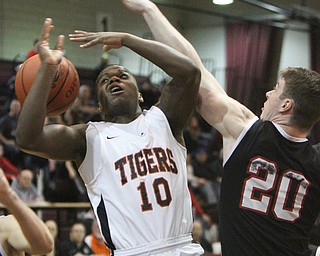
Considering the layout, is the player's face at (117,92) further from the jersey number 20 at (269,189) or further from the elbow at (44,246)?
the elbow at (44,246)

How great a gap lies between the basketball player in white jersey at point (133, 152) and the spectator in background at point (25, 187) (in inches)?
214

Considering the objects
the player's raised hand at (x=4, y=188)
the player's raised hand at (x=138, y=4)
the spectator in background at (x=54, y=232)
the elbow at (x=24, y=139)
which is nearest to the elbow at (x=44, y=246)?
the player's raised hand at (x=4, y=188)

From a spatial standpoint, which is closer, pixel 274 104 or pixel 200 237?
pixel 274 104

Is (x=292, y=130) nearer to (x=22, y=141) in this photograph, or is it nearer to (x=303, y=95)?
(x=303, y=95)

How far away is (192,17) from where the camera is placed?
50.2 ft

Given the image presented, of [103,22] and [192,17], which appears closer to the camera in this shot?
[103,22]

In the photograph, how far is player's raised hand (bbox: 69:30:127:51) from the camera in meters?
3.36

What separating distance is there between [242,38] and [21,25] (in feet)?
17.0

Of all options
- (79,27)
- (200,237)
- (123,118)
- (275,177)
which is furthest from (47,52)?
(79,27)

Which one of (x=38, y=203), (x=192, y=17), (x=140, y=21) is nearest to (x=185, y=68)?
(x=38, y=203)

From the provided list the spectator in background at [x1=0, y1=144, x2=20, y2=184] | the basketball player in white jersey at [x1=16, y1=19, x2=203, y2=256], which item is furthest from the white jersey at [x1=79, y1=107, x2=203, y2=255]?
the spectator in background at [x1=0, y1=144, x2=20, y2=184]

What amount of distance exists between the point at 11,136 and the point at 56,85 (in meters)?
6.46

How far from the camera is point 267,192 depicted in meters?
3.16

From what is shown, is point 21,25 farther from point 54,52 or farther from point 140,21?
point 54,52
